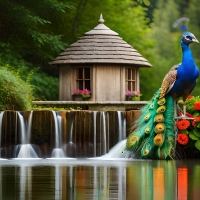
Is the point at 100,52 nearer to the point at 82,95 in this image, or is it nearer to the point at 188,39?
the point at 82,95

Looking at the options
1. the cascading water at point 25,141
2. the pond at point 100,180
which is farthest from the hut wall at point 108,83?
the pond at point 100,180

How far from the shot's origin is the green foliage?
1022 inches

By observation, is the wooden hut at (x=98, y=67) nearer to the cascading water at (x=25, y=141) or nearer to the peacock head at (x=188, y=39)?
the cascading water at (x=25, y=141)

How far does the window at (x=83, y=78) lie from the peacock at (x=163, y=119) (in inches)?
360

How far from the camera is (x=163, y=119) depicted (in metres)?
22.5

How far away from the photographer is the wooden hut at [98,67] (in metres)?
31.9

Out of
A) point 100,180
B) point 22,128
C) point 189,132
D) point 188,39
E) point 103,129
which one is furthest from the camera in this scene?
point 103,129

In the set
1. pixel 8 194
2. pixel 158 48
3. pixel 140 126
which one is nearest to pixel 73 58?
pixel 140 126

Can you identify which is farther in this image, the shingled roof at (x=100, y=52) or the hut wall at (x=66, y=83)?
the hut wall at (x=66, y=83)

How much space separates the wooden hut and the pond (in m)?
10.8

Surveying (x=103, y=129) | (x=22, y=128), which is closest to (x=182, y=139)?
(x=103, y=129)

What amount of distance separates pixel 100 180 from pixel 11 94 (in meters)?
10.5

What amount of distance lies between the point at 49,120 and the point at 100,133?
134 cm

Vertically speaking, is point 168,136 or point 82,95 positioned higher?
point 82,95
